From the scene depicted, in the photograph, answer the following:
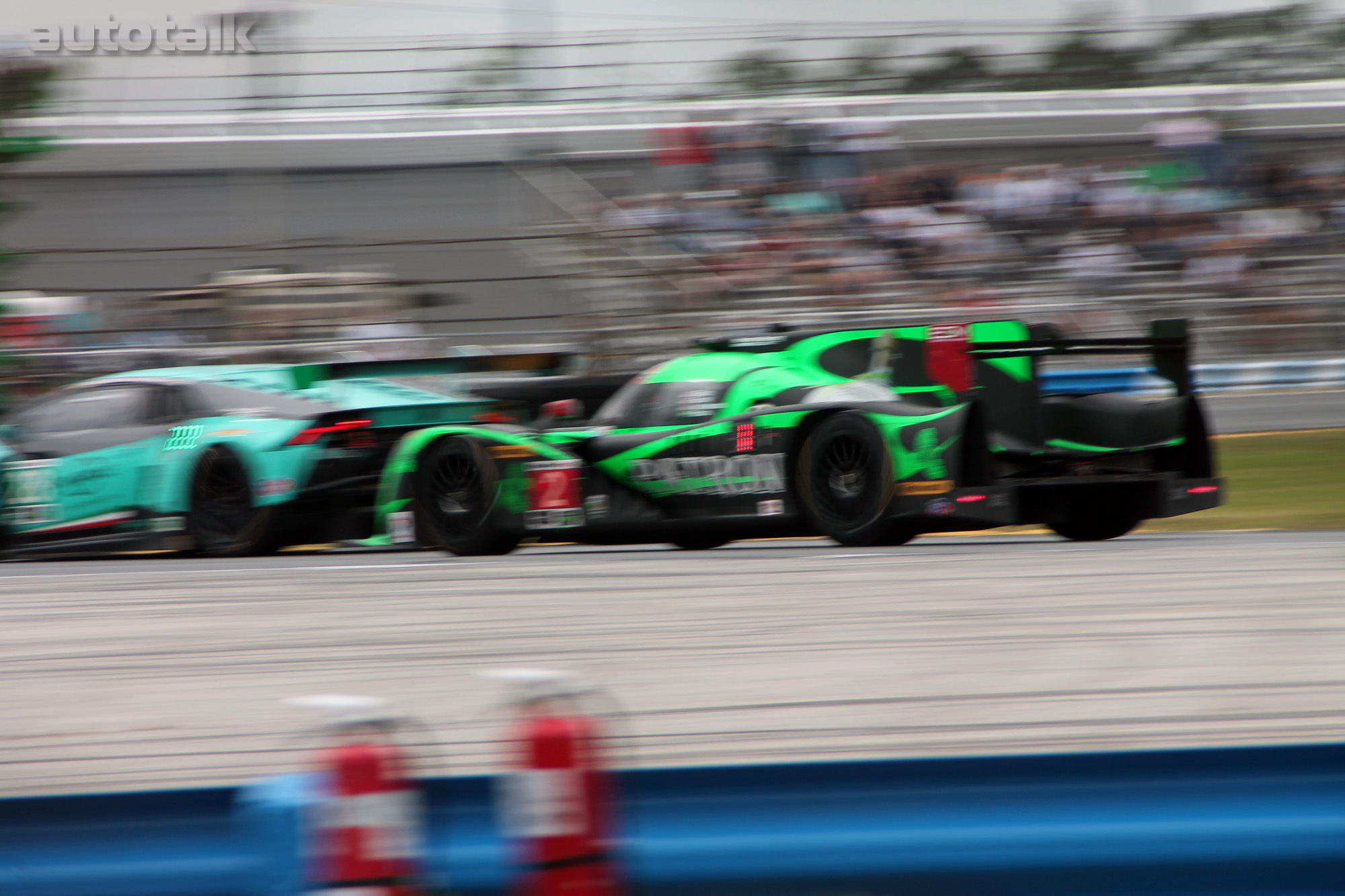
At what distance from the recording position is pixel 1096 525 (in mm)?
8328

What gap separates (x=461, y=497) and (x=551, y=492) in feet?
1.66

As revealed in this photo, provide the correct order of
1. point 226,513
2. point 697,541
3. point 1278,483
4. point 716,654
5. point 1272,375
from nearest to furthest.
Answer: point 716,654
point 226,513
point 697,541
point 1278,483
point 1272,375

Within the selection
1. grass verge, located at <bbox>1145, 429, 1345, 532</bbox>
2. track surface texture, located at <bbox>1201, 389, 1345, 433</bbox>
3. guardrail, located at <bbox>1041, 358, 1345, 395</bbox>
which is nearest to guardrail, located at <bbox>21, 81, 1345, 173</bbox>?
guardrail, located at <bbox>1041, 358, 1345, 395</bbox>

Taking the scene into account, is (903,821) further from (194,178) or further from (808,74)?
(194,178)

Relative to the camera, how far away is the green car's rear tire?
7.17 metres

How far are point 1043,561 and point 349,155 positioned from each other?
576 inches

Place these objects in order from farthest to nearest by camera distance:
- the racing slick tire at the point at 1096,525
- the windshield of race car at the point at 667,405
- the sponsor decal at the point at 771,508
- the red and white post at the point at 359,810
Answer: the racing slick tire at the point at 1096,525
the windshield of race car at the point at 667,405
the sponsor decal at the point at 771,508
the red and white post at the point at 359,810

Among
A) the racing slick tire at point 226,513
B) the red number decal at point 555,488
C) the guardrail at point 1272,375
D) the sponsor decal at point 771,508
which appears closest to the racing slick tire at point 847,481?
the sponsor decal at point 771,508

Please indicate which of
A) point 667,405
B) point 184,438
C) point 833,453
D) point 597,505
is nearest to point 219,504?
point 184,438

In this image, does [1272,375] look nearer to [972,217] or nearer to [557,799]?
[972,217]

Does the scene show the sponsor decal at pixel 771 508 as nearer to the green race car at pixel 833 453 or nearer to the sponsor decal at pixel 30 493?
the green race car at pixel 833 453

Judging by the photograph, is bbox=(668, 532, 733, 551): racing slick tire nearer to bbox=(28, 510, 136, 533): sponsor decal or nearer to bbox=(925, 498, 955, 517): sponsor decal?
bbox=(925, 498, 955, 517): sponsor decal

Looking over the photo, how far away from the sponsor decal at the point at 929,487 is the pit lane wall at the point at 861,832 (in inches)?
190

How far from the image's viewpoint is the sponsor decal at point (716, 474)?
749 centimetres
